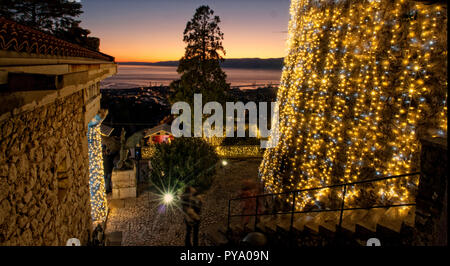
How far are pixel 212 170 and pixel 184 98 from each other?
768 cm

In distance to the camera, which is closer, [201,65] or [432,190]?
[432,190]

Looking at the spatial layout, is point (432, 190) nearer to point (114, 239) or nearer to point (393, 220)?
point (393, 220)

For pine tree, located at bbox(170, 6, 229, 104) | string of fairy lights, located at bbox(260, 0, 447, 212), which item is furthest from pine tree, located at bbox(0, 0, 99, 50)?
string of fairy lights, located at bbox(260, 0, 447, 212)

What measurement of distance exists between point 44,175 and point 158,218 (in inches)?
250

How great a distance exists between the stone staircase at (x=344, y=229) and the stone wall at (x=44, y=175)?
3.88 m

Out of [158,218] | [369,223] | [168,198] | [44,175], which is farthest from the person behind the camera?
[168,198]

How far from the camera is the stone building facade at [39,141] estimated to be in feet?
5.74

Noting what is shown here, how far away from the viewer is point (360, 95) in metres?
5.64

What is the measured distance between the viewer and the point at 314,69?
23.7 ft

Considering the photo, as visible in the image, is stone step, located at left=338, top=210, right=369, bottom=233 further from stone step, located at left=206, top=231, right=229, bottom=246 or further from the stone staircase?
stone step, located at left=206, top=231, right=229, bottom=246

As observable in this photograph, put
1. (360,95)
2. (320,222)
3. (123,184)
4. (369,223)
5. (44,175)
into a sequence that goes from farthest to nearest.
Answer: (123,184), (360,95), (320,222), (369,223), (44,175)

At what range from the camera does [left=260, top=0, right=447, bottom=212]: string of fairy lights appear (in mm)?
4473

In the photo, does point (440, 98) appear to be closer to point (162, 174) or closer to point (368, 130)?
point (368, 130)

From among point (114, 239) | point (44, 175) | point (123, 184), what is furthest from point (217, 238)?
point (123, 184)
